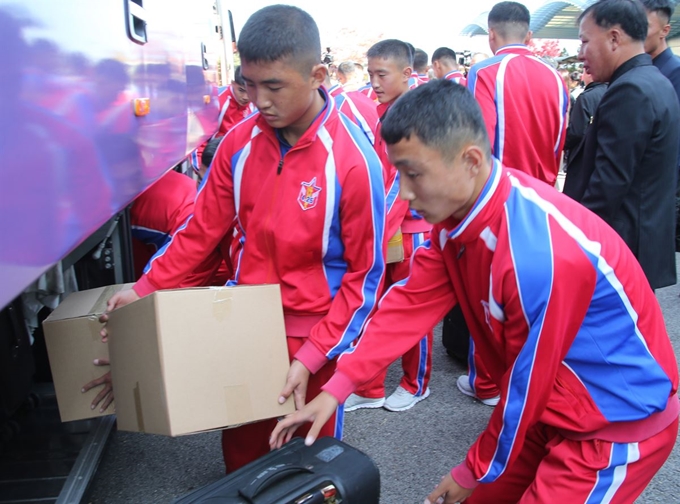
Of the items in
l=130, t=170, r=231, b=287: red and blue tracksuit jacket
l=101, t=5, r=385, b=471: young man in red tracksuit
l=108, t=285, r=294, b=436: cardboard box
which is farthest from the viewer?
l=130, t=170, r=231, b=287: red and blue tracksuit jacket

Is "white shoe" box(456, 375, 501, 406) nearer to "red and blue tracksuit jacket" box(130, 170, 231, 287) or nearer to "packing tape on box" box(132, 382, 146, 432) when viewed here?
"red and blue tracksuit jacket" box(130, 170, 231, 287)

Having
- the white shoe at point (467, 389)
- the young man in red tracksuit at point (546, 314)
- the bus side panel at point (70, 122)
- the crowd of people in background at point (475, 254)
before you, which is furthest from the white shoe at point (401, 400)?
the young man in red tracksuit at point (546, 314)

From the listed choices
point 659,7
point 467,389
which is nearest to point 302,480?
point 467,389

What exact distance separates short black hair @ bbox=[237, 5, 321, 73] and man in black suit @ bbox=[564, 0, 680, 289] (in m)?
1.47

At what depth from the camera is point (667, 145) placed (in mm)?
2828

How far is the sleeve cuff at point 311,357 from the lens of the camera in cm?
198

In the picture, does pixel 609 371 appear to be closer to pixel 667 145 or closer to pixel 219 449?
pixel 667 145

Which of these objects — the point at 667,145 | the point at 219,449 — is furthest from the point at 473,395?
the point at 667,145

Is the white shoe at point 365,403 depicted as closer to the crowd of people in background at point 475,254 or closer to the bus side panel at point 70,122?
the crowd of people in background at point 475,254

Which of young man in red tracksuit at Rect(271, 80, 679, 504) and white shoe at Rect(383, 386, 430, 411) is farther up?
young man in red tracksuit at Rect(271, 80, 679, 504)

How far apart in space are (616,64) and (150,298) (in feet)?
7.79

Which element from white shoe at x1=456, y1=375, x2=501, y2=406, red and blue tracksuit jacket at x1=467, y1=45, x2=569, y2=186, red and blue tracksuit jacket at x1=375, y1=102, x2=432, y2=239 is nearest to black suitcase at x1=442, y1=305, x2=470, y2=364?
white shoe at x1=456, y1=375, x2=501, y2=406

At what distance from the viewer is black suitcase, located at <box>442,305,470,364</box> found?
13.1 feet

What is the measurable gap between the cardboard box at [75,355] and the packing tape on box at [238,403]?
0.62 m
